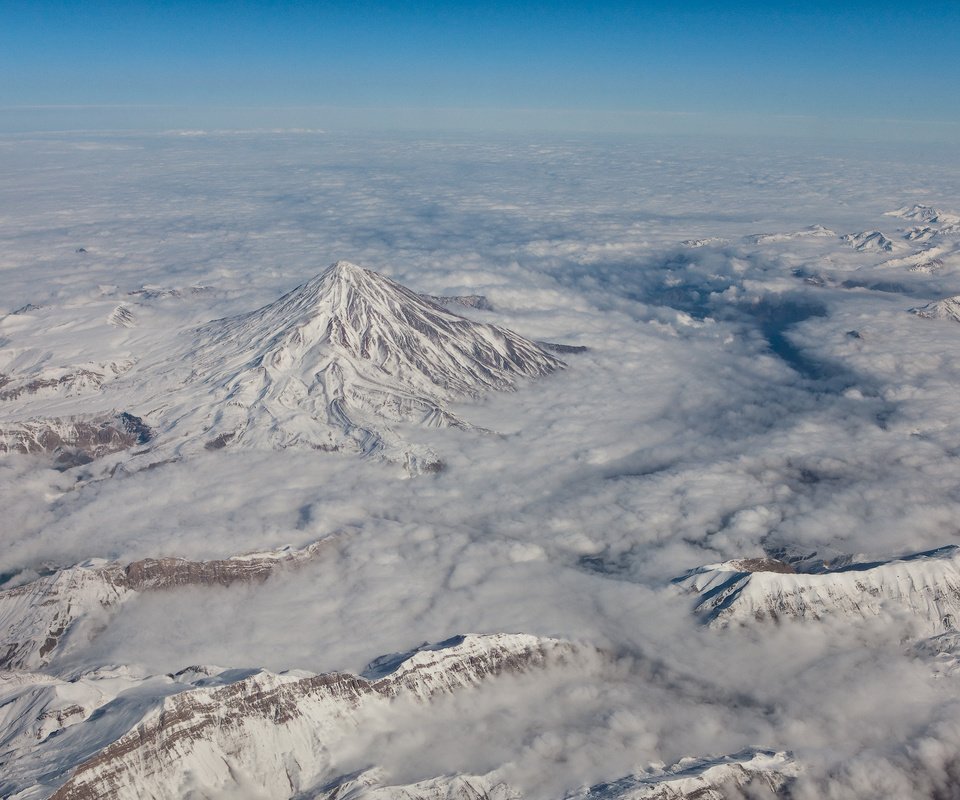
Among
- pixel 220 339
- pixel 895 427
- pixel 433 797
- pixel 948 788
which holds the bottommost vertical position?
pixel 948 788

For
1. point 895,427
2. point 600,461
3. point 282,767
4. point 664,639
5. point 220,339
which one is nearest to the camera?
point 282,767

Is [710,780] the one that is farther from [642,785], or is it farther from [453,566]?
[453,566]

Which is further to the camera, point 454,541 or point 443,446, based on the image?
point 443,446

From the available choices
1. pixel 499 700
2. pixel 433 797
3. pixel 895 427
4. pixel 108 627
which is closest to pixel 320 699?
pixel 433 797

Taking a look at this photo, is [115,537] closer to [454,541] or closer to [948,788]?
[454,541]

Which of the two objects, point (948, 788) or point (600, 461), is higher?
point (600, 461)

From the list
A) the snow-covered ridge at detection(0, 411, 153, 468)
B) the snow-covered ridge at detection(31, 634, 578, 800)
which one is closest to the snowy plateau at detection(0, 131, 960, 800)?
the snow-covered ridge at detection(31, 634, 578, 800)

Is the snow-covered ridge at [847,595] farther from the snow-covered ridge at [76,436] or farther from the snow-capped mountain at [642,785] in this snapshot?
the snow-covered ridge at [76,436]
